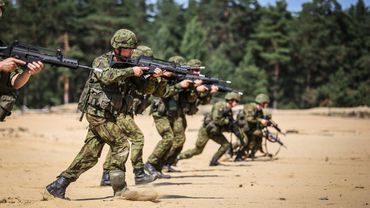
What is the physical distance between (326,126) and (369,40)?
1005 inches

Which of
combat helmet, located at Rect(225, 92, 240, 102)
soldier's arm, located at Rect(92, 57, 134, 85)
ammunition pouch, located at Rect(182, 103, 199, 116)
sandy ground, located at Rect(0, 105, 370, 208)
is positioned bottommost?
sandy ground, located at Rect(0, 105, 370, 208)

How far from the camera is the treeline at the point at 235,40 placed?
59875 mm

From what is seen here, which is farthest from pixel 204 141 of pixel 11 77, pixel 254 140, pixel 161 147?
pixel 11 77

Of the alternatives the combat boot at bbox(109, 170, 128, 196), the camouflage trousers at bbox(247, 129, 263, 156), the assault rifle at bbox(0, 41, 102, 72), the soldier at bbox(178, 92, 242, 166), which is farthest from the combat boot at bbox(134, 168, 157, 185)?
the camouflage trousers at bbox(247, 129, 263, 156)

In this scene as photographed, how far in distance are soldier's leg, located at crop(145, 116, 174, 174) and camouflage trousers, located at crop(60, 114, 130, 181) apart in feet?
11.9

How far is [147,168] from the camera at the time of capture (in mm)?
12391

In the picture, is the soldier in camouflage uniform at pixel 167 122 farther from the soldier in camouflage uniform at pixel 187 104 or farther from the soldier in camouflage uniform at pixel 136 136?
the soldier in camouflage uniform at pixel 136 136

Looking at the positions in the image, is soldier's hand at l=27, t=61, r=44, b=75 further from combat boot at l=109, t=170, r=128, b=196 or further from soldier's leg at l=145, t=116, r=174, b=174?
soldier's leg at l=145, t=116, r=174, b=174

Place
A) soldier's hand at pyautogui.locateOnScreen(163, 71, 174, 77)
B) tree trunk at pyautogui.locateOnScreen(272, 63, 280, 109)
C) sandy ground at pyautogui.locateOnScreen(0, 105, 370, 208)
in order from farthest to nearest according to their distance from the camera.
→ 1. tree trunk at pyautogui.locateOnScreen(272, 63, 280, 109)
2. soldier's hand at pyautogui.locateOnScreen(163, 71, 174, 77)
3. sandy ground at pyautogui.locateOnScreen(0, 105, 370, 208)

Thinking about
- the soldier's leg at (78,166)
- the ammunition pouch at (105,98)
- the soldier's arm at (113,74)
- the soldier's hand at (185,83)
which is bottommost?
the soldier's leg at (78,166)

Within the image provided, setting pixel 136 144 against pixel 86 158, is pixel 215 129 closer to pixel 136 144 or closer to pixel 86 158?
pixel 136 144

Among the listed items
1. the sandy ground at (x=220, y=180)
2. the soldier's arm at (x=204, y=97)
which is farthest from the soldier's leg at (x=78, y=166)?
the soldier's arm at (x=204, y=97)

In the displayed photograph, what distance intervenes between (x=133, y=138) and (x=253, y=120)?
7942 mm

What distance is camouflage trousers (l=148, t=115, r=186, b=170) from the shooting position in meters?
12.4
